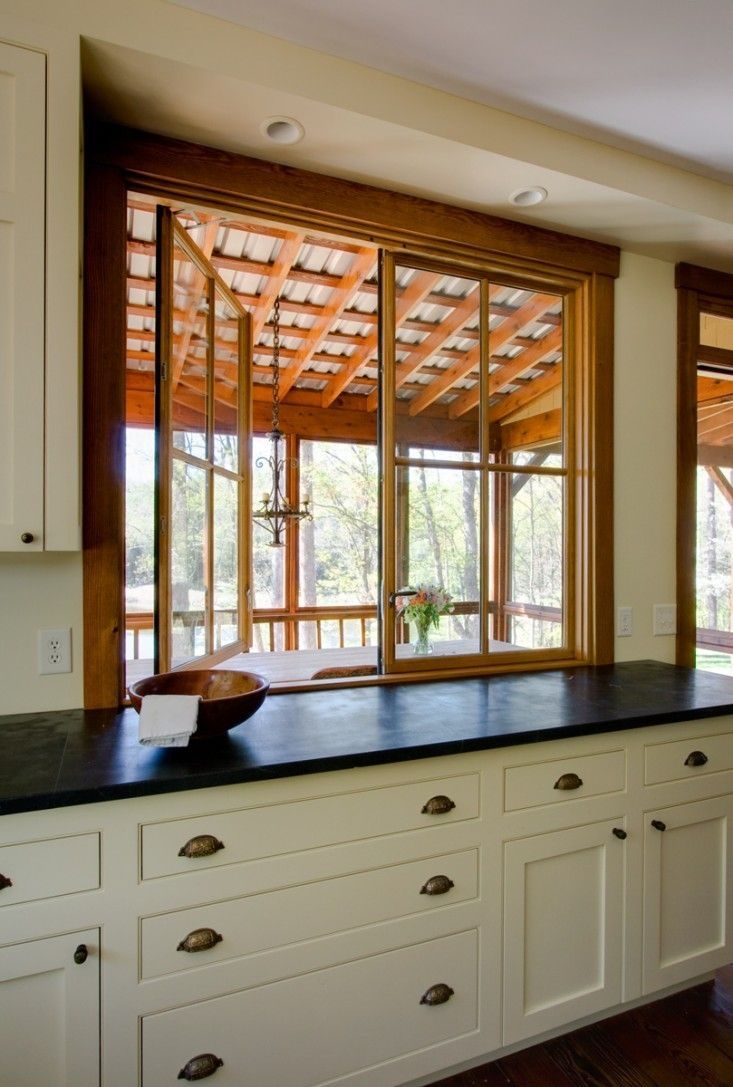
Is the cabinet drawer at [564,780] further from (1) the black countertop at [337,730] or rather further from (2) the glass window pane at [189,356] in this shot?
(2) the glass window pane at [189,356]

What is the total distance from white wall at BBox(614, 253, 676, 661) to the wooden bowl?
61.7 inches

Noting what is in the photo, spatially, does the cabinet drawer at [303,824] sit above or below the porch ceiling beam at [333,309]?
below

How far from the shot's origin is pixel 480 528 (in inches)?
88.9

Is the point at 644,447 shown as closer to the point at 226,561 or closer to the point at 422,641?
the point at 422,641

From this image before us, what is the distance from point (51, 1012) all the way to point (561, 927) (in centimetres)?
123

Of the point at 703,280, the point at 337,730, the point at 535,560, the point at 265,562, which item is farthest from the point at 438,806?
the point at 265,562

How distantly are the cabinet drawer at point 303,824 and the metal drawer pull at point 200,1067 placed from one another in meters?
0.39

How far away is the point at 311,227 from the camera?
76.4 inches

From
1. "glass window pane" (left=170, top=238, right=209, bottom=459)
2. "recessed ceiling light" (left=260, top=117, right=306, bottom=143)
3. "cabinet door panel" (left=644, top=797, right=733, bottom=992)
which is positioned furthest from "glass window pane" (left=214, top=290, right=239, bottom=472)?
"cabinet door panel" (left=644, top=797, right=733, bottom=992)

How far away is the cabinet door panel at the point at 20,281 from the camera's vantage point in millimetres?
1322

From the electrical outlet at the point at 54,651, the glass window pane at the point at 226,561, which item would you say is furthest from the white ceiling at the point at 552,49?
the electrical outlet at the point at 54,651

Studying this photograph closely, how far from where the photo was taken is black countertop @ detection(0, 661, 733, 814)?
1.20 m

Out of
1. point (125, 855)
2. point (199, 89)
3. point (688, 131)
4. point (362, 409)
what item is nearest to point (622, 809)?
point (125, 855)

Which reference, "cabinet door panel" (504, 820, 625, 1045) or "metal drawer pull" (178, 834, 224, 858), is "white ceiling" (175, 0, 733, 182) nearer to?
"metal drawer pull" (178, 834, 224, 858)
